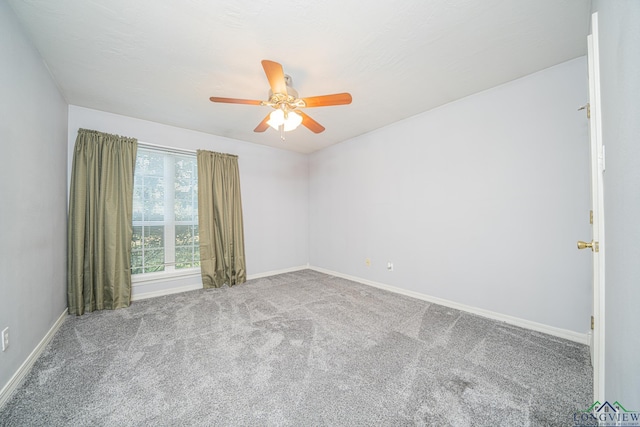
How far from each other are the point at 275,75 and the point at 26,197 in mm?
2041

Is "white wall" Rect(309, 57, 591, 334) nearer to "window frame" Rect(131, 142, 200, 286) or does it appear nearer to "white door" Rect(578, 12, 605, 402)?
"white door" Rect(578, 12, 605, 402)

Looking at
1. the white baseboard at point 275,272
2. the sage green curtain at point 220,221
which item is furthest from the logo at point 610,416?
the white baseboard at point 275,272

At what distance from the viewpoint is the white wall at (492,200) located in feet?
6.68

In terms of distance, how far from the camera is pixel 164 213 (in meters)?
3.40

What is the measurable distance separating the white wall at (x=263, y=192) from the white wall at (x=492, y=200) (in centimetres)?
149

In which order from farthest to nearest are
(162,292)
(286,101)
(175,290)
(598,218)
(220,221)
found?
1. (220,221)
2. (175,290)
3. (162,292)
4. (286,101)
5. (598,218)

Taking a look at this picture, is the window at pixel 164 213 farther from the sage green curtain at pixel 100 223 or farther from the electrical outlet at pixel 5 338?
the electrical outlet at pixel 5 338

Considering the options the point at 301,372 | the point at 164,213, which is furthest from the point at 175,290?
the point at 301,372

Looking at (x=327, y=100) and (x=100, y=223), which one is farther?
(x=100, y=223)

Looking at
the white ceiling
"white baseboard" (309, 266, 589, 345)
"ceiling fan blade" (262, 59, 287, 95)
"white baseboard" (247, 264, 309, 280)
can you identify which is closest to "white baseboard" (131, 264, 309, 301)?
"white baseboard" (247, 264, 309, 280)

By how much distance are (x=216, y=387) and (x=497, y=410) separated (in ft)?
5.51

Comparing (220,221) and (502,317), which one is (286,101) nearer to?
(220,221)

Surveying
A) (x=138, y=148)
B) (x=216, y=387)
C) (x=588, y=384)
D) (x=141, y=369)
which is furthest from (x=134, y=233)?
(x=588, y=384)

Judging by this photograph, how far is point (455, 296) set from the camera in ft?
8.97
